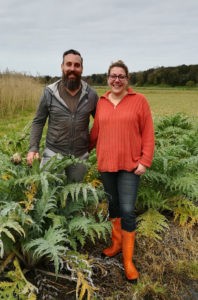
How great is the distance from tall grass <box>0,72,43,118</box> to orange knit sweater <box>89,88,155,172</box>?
9444 millimetres

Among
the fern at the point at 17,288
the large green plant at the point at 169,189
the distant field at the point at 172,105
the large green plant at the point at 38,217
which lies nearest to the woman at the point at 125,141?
the large green plant at the point at 38,217

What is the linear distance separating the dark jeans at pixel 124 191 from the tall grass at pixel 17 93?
939 centimetres

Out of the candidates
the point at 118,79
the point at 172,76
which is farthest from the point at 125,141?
the point at 172,76

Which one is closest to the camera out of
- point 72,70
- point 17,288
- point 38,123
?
point 17,288

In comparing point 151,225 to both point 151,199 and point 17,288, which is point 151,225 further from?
point 17,288

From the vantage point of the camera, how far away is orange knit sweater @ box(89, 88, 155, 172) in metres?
2.41

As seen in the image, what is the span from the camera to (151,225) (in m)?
3.05

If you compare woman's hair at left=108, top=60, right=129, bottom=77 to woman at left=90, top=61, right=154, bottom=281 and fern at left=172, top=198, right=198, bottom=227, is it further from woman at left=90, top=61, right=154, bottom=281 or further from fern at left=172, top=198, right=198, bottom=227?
fern at left=172, top=198, right=198, bottom=227

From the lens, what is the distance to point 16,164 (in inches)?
98.3

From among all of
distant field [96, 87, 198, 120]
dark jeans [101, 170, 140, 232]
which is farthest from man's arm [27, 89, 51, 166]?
distant field [96, 87, 198, 120]

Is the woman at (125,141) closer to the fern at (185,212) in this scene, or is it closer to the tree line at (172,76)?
the fern at (185,212)

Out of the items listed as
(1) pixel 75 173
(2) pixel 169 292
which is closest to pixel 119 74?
(1) pixel 75 173

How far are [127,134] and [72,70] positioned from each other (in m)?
0.97

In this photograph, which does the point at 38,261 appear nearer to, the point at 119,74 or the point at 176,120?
the point at 119,74
